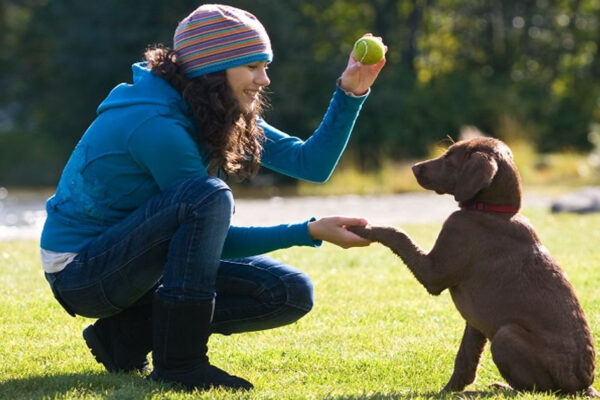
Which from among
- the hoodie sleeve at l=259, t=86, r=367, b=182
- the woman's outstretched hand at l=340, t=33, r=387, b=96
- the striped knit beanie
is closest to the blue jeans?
the striped knit beanie

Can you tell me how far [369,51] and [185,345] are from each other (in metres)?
1.69

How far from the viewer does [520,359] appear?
4145 mm

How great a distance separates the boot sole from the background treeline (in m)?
17.6

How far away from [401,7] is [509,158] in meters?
26.6

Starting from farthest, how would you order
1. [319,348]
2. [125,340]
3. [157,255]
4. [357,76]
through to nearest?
[319,348] → [357,76] → [125,340] → [157,255]

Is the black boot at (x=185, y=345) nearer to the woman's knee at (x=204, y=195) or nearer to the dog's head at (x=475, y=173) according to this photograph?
the woman's knee at (x=204, y=195)

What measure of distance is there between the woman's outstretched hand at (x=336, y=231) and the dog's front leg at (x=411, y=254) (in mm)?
37

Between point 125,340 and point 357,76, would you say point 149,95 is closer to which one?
point 357,76

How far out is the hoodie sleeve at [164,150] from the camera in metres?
4.18

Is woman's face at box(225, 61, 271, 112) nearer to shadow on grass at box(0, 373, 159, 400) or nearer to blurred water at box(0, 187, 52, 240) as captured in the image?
shadow on grass at box(0, 373, 159, 400)

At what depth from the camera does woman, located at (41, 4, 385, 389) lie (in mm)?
4176

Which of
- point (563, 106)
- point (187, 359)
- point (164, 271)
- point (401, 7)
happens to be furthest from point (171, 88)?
point (401, 7)

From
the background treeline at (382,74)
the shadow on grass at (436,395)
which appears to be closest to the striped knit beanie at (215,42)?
the shadow on grass at (436,395)

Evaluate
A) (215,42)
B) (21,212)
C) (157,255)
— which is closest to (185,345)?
(157,255)
